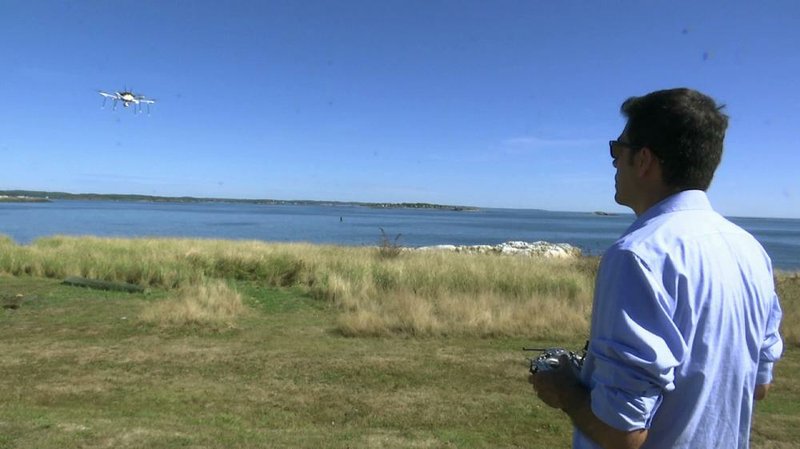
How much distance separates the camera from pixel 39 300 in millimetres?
10773

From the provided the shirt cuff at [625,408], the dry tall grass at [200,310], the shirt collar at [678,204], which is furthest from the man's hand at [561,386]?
the dry tall grass at [200,310]

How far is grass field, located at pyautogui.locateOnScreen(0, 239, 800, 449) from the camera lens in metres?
4.61

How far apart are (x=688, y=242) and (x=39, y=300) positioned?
12000 mm

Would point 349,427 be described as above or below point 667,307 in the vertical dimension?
below

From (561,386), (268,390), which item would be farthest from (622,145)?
(268,390)

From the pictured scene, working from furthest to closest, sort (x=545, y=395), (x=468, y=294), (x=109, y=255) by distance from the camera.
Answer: (x=109, y=255)
(x=468, y=294)
(x=545, y=395)

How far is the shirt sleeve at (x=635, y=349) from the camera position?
1.39 m

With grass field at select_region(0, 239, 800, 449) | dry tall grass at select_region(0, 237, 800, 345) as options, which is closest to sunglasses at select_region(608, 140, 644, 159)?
grass field at select_region(0, 239, 800, 449)

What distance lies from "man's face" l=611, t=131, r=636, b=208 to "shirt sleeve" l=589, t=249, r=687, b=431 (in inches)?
13.0

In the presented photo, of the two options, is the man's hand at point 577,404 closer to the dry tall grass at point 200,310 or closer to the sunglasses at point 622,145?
the sunglasses at point 622,145

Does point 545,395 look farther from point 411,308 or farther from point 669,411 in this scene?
point 411,308

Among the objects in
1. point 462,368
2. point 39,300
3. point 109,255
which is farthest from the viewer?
point 109,255

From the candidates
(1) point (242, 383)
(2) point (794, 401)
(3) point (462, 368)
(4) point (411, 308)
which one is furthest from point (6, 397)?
(2) point (794, 401)

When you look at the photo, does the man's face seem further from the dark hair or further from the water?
the water
